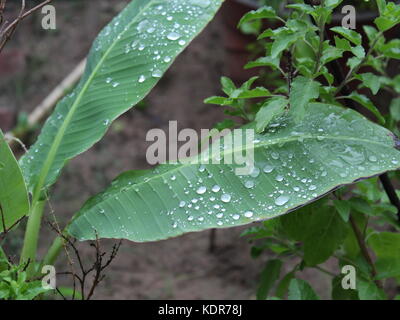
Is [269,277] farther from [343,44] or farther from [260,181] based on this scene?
[343,44]

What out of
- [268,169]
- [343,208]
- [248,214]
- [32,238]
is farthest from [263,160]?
[32,238]

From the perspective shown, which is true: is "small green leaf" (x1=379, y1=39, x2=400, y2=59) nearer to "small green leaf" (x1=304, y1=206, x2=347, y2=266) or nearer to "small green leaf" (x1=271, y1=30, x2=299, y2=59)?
"small green leaf" (x1=271, y1=30, x2=299, y2=59)

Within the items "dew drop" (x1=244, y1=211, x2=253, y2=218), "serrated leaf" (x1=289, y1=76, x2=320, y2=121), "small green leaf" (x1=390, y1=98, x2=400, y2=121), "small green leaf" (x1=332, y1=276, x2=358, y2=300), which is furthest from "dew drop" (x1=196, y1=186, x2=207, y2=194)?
"small green leaf" (x1=390, y1=98, x2=400, y2=121)

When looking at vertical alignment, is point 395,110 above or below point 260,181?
above

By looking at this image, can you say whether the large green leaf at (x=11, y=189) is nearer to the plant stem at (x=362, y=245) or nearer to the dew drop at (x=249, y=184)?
the dew drop at (x=249, y=184)

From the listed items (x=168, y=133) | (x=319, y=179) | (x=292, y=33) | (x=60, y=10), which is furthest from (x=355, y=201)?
(x=60, y=10)
